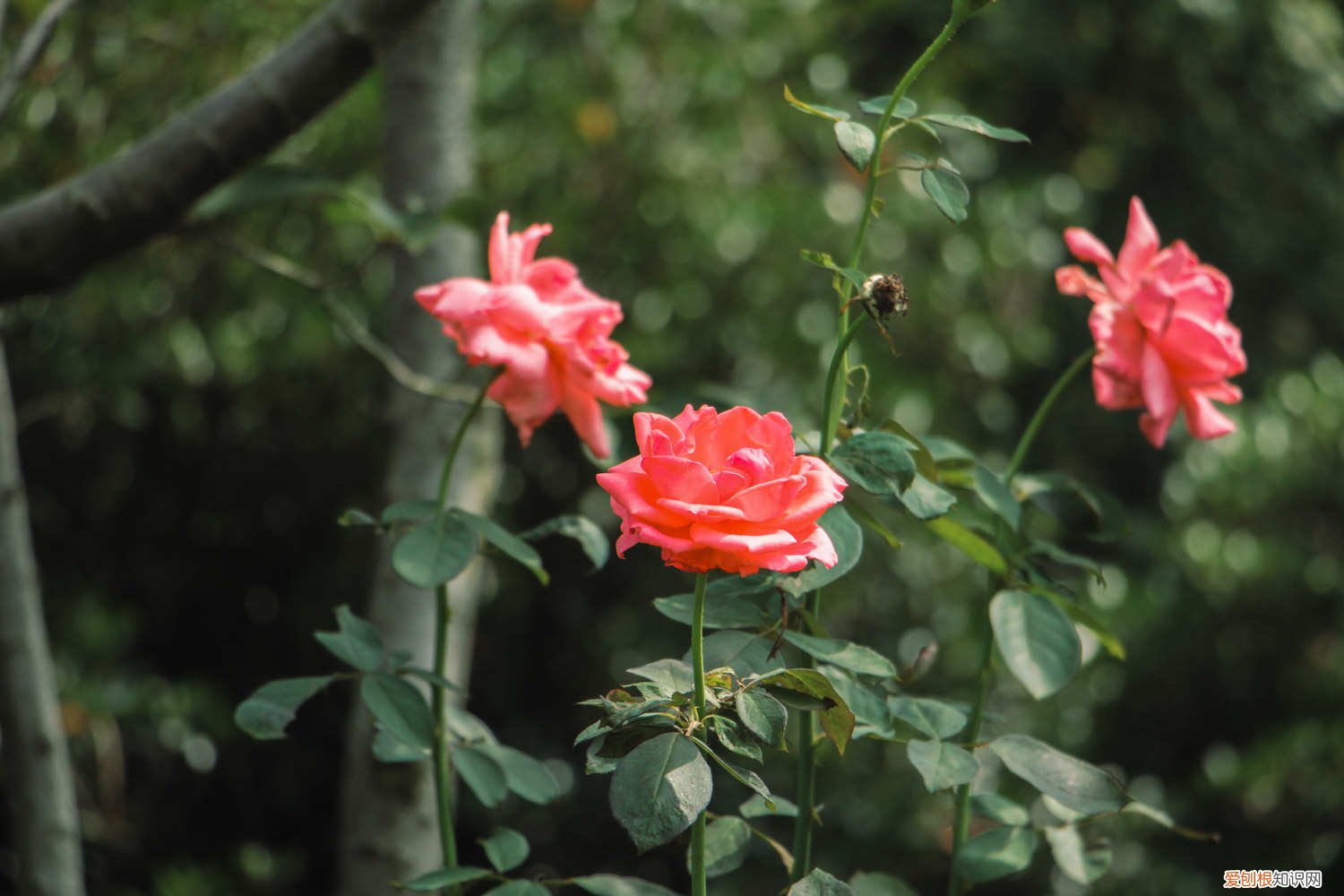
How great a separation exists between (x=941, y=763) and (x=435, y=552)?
12.6 inches

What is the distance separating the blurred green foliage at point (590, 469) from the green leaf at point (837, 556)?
1.30 metres

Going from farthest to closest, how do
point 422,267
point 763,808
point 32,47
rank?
point 422,267
point 32,47
point 763,808

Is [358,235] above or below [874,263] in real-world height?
above

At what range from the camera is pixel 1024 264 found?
257cm

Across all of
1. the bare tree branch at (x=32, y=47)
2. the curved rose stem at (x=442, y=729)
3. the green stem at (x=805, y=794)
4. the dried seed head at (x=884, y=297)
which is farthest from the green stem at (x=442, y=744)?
the bare tree branch at (x=32, y=47)

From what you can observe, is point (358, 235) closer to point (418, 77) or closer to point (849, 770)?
point (418, 77)

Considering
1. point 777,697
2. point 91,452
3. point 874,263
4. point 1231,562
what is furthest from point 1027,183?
point 777,697

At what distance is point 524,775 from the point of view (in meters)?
0.85

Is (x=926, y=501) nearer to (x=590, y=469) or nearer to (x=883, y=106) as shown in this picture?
(x=883, y=106)

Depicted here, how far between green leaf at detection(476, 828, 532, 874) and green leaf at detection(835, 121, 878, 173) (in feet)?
1.45

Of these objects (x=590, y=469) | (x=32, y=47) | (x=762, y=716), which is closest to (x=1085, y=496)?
(x=762, y=716)

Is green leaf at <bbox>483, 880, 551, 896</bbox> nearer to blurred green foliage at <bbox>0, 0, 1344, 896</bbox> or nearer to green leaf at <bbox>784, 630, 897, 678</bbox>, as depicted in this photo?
green leaf at <bbox>784, 630, 897, 678</bbox>

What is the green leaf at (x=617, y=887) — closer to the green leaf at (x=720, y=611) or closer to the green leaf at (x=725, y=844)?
the green leaf at (x=725, y=844)

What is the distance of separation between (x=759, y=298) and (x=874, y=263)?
0.70 feet
